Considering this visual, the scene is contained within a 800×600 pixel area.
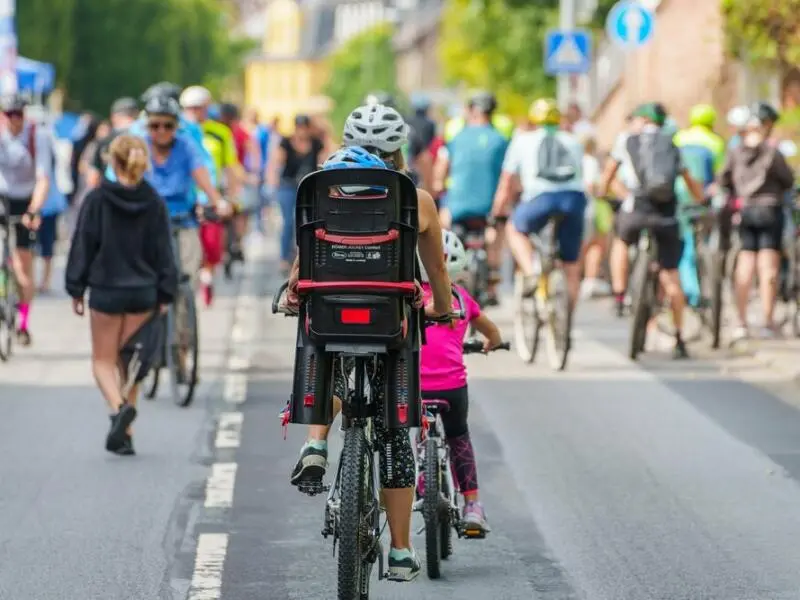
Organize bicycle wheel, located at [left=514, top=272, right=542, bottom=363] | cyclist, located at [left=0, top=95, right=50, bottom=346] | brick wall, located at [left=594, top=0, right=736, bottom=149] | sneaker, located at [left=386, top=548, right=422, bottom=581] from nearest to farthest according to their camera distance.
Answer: sneaker, located at [left=386, top=548, right=422, bottom=581] → bicycle wheel, located at [left=514, top=272, right=542, bottom=363] → cyclist, located at [left=0, top=95, right=50, bottom=346] → brick wall, located at [left=594, top=0, right=736, bottom=149]

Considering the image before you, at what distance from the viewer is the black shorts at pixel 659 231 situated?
15.7 m

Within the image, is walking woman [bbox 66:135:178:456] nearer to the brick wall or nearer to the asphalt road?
the asphalt road

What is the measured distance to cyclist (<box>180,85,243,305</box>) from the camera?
690 inches

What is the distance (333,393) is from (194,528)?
208 centimetres

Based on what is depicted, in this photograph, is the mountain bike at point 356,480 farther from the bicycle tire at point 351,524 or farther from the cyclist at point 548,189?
the cyclist at point 548,189

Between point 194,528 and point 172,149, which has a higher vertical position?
point 172,149

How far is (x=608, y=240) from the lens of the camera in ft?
74.4

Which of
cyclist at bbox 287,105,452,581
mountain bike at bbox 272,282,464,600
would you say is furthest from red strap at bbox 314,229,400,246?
cyclist at bbox 287,105,452,581

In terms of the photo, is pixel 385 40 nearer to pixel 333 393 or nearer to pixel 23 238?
pixel 23 238

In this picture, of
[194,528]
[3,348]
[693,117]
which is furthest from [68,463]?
[693,117]

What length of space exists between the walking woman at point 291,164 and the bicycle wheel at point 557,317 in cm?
829

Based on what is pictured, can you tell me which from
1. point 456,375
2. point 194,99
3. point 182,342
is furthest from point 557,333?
point 456,375

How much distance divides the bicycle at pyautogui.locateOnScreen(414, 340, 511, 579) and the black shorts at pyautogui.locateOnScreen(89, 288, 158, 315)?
130 inches

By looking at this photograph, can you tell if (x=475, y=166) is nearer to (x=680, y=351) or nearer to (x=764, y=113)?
(x=764, y=113)
